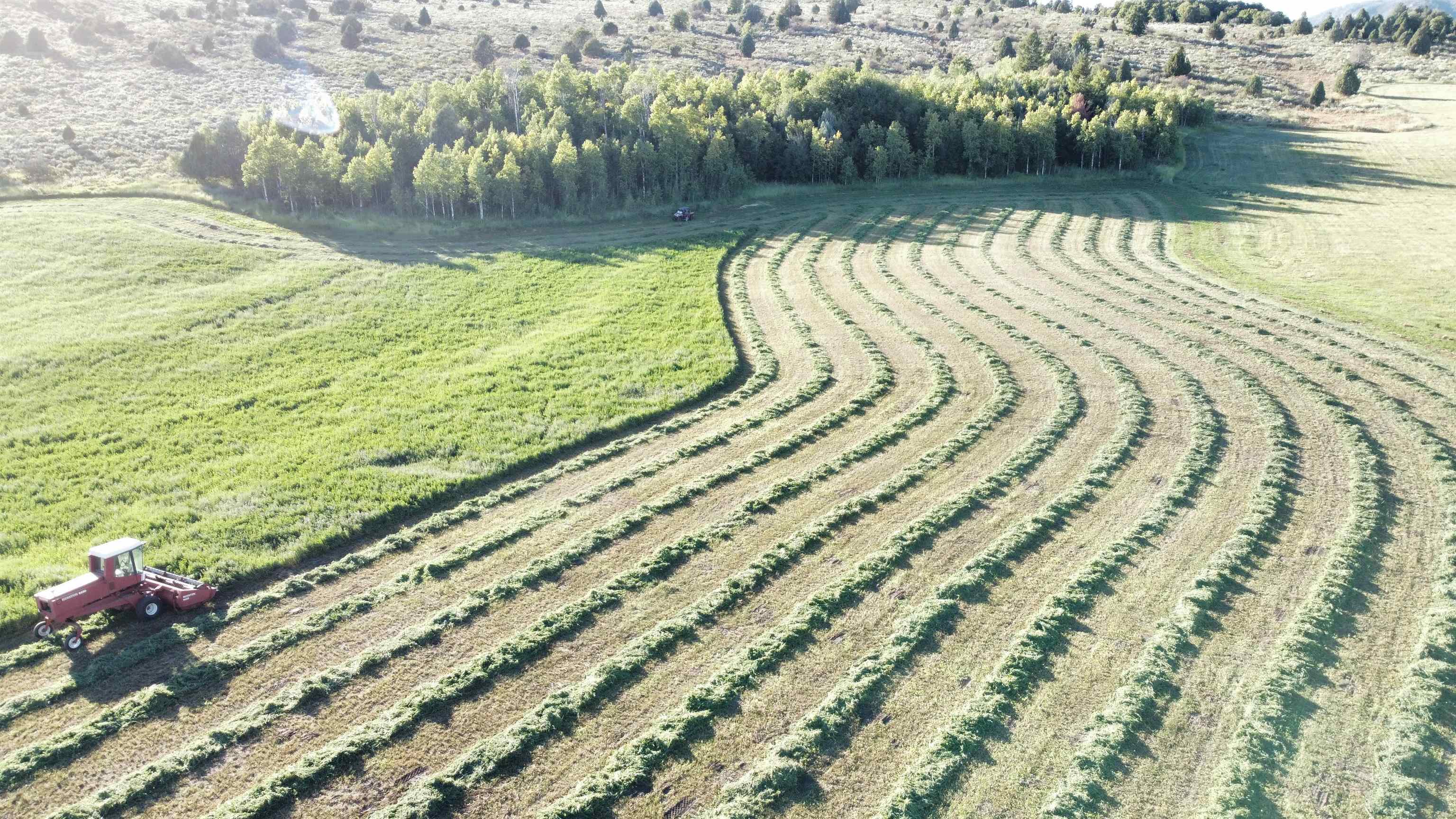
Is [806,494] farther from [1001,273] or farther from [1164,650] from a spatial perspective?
[1001,273]

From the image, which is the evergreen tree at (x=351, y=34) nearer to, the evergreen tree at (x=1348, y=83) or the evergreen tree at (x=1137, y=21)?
the evergreen tree at (x=1137, y=21)

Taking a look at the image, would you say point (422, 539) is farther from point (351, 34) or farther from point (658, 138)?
point (351, 34)

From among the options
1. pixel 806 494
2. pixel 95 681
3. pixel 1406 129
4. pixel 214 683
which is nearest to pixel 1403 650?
pixel 806 494

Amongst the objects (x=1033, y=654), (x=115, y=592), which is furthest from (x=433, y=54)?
(x=1033, y=654)

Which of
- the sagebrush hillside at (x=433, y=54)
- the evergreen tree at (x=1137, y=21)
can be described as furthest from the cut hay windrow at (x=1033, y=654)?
the evergreen tree at (x=1137, y=21)

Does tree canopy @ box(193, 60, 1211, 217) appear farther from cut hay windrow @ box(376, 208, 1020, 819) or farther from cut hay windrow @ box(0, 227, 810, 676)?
cut hay windrow @ box(376, 208, 1020, 819)

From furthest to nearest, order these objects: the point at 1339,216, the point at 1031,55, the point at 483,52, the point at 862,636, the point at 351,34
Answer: the point at 351,34 → the point at 483,52 → the point at 1031,55 → the point at 1339,216 → the point at 862,636
